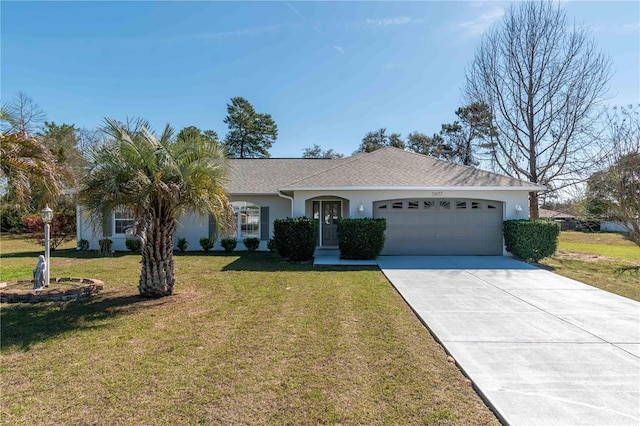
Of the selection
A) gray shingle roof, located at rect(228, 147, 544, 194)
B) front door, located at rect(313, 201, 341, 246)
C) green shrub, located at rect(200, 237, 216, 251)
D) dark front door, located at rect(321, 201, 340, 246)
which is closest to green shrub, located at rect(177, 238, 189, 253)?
green shrub, located at rect(200, 237, 216, 251)

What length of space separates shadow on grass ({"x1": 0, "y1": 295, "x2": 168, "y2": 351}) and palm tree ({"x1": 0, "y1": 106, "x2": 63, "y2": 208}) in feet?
7.72

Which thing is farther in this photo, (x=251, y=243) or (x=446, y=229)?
(x=251, y=243)

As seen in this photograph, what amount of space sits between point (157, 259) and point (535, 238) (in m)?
12.6

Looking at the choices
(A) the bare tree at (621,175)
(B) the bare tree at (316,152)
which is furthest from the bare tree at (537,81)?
(B) the bare tree at (316,152)

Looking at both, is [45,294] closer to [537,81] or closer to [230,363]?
[230,363]

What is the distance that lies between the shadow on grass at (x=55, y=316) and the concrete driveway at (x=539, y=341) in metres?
5.83

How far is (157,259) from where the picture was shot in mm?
7219

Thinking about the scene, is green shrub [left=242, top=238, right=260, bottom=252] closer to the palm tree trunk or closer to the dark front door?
the dark front door

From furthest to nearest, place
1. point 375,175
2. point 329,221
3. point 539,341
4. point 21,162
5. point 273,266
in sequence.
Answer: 1. point 329,221
2. point 375,175
3. point 273,266
4. point 21,162
5. point 539,341

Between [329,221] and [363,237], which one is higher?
[329,221]

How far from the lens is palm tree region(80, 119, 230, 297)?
21.0 ft

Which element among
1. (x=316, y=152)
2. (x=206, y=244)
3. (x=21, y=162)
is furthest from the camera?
(x=316, y=152)

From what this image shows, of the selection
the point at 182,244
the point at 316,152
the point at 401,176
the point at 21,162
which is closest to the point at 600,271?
the point at 401,176

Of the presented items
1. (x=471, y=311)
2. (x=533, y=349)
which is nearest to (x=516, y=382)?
(x=533, y=349)
